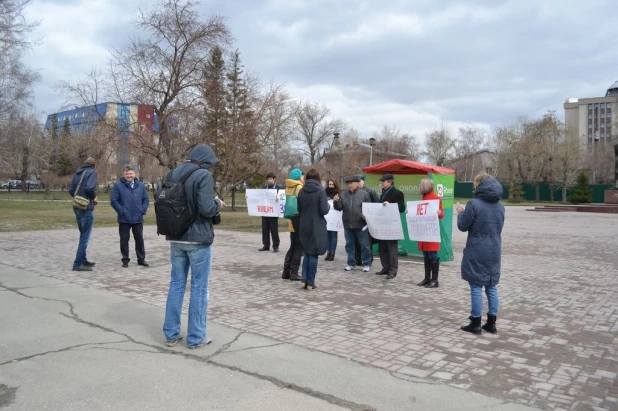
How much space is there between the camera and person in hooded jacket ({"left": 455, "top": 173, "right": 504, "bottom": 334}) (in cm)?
575

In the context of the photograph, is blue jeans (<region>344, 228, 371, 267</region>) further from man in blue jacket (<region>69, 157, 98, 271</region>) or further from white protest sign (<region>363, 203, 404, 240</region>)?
man in blue jacket (<region>69, 157, 98, 271</region>)

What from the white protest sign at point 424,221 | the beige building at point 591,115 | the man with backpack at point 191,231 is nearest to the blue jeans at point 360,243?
the white protest sign at point 424,221

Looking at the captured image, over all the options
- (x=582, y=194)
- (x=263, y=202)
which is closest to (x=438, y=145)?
(x=582, y=194)

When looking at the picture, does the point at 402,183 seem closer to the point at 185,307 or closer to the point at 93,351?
the point at 185,307

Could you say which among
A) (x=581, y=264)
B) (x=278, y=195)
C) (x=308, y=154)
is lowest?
(x=581, y=264)

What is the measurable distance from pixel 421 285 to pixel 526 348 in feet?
10.8

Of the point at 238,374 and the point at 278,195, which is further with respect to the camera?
the point at 278,195

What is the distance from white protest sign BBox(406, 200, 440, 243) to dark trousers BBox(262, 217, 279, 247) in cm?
433

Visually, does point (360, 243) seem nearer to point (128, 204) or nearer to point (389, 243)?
point (389, 243)

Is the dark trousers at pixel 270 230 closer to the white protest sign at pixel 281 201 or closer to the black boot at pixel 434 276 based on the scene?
the white protest sign at pixel 281 201

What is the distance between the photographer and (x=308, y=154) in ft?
247

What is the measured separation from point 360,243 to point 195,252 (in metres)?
5.58

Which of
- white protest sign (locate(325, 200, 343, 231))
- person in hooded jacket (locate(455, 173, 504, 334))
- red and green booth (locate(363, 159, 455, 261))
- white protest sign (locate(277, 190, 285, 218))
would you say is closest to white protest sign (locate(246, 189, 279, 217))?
white protest sign (locate(277, 190, 285, 218))

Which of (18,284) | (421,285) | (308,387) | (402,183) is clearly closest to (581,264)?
(402,183)
